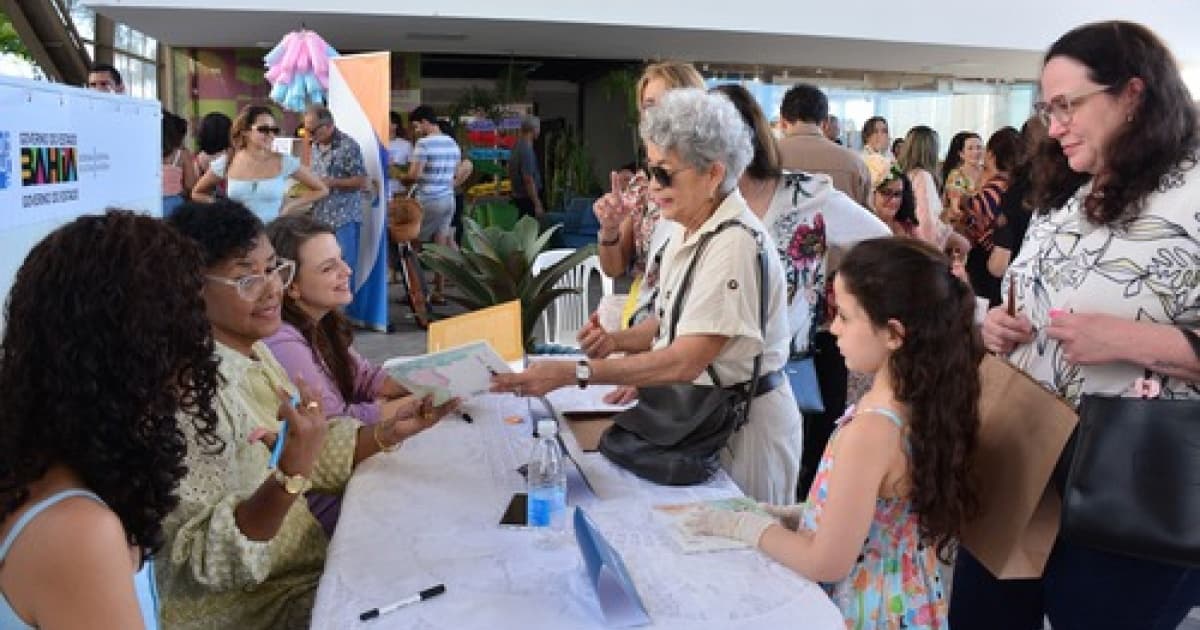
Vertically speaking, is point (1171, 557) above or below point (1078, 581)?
above

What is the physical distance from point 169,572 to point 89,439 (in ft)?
2.24

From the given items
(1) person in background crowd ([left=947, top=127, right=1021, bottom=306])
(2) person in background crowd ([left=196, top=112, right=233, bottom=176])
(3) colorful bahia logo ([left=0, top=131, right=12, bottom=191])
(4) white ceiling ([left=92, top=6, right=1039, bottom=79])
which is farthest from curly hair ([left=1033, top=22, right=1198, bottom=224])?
(4) white ceiling ([left=92, top=6, right=1039, bottom=79])

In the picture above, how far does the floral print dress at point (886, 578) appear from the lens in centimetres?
174

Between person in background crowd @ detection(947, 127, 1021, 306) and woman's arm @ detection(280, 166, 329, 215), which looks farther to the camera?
woman's arm @ detection(280, 166, 329, 215)

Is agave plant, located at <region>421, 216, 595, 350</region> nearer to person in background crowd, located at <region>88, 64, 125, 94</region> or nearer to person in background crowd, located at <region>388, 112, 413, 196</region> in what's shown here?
person in background crowd, located at <region>88, 64, 125, 94</region>

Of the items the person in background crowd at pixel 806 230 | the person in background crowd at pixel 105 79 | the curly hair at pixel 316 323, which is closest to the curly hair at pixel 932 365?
the person in background crowd at pixel 806 230

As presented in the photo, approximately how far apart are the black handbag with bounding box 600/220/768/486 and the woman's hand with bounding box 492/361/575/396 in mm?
165

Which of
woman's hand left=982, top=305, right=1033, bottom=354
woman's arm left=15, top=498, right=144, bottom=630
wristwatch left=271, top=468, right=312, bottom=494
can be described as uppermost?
woman's hand left=982, top=305, right=1033, bottom=354

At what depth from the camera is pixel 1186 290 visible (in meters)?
1.65

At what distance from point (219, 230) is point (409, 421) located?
59cm

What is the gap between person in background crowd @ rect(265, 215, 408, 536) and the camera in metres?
2.38

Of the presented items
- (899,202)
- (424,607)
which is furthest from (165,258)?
(899,202)

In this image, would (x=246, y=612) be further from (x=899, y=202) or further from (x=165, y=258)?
(x=899, y=202)

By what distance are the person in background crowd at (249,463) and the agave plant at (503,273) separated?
1283 mm
